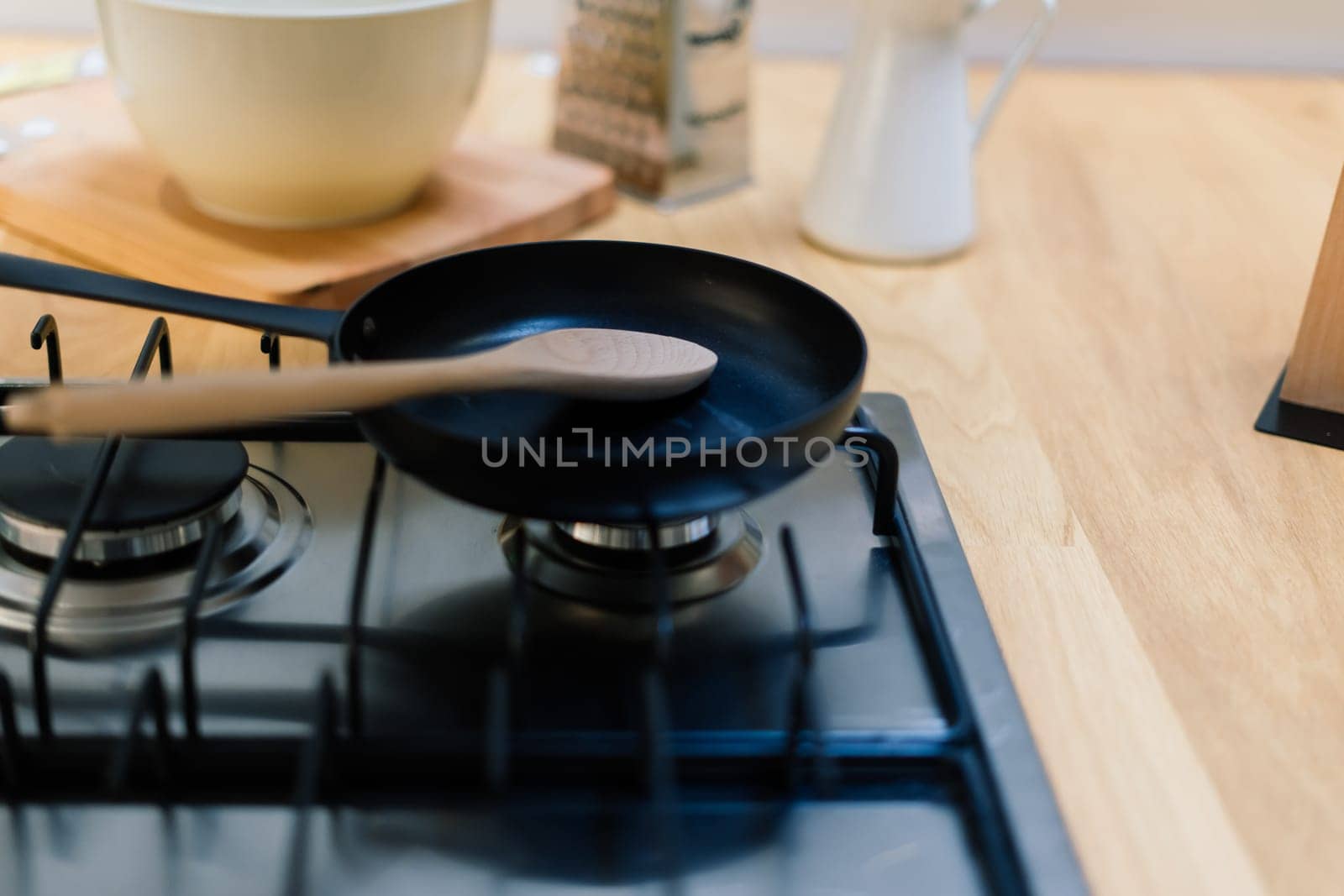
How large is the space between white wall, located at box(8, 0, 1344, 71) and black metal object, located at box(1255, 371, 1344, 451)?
0.69 meters

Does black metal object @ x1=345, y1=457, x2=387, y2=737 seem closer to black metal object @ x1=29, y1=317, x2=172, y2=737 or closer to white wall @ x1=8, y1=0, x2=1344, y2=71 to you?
black metal object @ x1=29, y1=317, x2=172, y2=737

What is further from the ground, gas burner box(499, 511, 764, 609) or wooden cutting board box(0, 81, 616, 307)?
gas burner box(499, 511, 764, 609)

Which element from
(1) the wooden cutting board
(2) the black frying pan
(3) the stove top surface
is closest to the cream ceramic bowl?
(1) the wooden cutting board

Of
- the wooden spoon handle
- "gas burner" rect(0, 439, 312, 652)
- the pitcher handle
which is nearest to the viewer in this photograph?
the wooden spoon handle

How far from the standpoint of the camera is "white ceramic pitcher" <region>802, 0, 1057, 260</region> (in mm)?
821

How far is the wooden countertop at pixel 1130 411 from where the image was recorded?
1.45 feet

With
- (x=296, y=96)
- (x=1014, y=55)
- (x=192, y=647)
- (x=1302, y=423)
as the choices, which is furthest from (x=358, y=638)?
(x=1014, y=55)

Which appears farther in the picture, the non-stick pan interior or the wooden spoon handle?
the non-stick pan interior

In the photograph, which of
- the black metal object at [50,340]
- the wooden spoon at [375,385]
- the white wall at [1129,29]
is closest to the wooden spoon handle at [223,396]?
the wooden spoon at [375,385]

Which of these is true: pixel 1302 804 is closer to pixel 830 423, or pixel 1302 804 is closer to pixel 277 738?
pixel 830 423

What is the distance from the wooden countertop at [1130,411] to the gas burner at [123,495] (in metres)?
0.17

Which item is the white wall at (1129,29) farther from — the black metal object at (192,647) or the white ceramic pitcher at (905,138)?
the black metal object at (192,647)

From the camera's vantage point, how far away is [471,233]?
0.82m

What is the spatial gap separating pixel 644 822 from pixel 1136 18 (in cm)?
112
